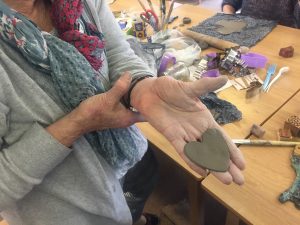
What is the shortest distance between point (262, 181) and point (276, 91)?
397 mm

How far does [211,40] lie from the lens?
1.28m

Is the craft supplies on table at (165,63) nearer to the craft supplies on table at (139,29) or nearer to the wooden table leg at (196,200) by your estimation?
the craft supplies on table at (139,29)

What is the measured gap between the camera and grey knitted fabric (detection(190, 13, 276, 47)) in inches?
50.3

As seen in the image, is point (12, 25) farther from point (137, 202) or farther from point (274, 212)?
point (137, 202)

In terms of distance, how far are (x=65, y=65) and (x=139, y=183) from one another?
752mm

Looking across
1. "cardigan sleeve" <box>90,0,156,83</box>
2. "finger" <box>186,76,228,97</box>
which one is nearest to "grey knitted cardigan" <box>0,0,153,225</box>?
"cardigan sleeve" <box>90,0,156,83</box>

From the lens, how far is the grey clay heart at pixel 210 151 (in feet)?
1.95

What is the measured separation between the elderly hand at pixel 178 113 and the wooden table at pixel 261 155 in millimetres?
131

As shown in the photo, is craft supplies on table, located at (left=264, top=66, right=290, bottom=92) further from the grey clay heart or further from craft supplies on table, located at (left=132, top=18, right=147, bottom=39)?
craft supplies on table, located at (left=132, top=18, right=147, bottom=39)

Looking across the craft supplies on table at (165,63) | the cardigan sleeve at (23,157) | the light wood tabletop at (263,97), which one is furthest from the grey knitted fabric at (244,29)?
the cardigan sleeve at (23,157)

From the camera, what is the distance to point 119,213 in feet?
2.68

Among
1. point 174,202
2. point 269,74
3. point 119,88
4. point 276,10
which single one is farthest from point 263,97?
point 174,202

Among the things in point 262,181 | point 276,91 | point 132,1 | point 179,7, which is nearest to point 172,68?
point 276,91

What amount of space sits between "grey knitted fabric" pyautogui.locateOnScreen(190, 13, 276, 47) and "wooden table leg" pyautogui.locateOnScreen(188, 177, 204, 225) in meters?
0.67
